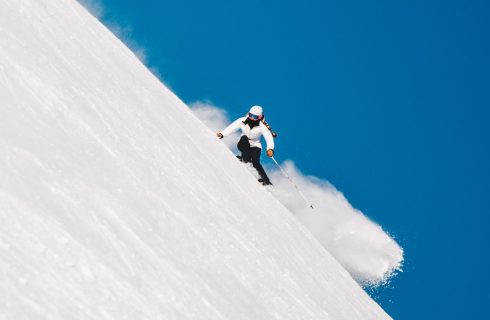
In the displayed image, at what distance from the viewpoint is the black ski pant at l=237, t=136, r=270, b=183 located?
38.7ft

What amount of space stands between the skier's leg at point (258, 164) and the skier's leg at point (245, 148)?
0.27 feet

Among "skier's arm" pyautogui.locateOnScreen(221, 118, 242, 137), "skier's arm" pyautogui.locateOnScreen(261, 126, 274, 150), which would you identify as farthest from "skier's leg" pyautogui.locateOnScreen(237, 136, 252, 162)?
"skier's arm" pyautogui.locateOnScreen(261, 126, 274, 150)

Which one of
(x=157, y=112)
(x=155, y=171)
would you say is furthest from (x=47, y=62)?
(x=157, y=112)

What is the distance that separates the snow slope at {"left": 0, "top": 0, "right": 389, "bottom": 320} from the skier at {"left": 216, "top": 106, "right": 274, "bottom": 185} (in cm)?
352

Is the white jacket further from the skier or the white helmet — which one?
the white helmet

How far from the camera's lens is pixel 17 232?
260 cm

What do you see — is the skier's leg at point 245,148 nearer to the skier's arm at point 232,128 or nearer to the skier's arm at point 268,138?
the skier's arm at point 232,128

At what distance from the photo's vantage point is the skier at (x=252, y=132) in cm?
1231

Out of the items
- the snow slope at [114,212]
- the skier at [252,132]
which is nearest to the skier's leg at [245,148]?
the skier at [252,132]

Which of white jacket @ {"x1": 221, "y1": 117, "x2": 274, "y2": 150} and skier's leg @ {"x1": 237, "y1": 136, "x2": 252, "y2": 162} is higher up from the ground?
white jacket @ {"x1": 221, "y1": 117, "x2": 274, "y2": 150}

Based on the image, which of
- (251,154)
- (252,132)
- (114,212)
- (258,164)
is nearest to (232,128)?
(252,132)

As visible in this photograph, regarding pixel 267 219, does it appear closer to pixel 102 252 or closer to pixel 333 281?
pixel 333 281

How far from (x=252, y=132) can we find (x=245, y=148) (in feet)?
1.28

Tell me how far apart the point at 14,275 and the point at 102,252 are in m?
0.74
